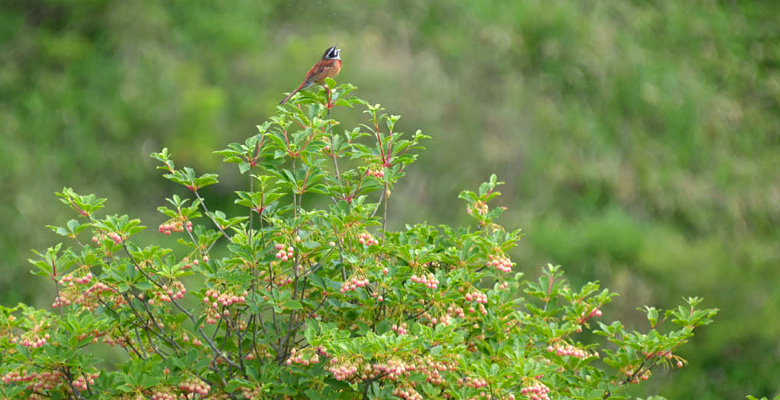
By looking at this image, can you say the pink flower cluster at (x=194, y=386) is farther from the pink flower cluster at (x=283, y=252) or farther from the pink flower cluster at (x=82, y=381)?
the pink flower cluster at (x=283, y=252)

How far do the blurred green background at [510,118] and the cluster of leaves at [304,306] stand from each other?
17.7 feet

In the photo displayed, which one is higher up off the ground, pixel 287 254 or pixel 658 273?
pixel 658 273

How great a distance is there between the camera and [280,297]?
9.13ft

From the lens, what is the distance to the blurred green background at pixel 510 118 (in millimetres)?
8625

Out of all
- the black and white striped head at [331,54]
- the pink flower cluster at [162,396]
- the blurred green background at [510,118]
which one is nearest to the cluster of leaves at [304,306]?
the pink flower cluster at [162,396]

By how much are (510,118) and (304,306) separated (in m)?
7.26

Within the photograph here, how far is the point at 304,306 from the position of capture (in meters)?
2.99

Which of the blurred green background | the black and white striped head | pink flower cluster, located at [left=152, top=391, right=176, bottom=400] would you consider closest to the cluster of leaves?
pink flower cluster, located at [left=152, top=391, right=176, bottom=400]

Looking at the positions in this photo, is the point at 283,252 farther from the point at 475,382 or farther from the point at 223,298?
the point at 475,382

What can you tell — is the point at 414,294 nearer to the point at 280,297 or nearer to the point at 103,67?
the point at 280,297

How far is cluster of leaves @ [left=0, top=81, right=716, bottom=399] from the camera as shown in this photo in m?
2.71

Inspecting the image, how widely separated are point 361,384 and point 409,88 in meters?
6.87

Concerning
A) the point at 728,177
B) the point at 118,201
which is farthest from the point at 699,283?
the point at 118,201

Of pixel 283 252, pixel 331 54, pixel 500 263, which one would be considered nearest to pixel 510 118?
pixel 331 54
